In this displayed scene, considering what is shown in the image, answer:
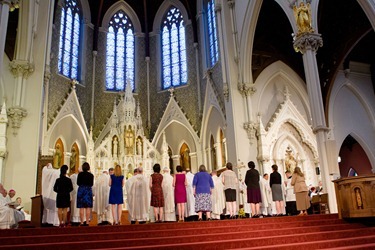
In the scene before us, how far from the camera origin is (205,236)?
667cm

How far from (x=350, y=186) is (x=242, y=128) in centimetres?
846

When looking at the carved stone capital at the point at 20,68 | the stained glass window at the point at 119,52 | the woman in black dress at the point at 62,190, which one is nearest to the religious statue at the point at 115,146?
the stained glass window at the point at 119,52

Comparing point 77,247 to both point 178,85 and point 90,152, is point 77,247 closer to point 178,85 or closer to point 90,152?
point 90,152

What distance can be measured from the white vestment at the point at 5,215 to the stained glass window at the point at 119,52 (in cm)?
1466

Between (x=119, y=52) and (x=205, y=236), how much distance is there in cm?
1993

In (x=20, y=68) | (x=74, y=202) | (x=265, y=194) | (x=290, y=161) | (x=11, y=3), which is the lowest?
(x=74, y=202)

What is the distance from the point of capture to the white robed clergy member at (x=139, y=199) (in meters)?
10.1

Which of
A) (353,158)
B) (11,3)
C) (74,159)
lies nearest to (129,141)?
(74,159)

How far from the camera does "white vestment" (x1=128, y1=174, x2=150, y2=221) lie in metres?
10.1

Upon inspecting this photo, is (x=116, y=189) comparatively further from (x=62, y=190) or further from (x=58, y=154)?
(x=58, y=154)

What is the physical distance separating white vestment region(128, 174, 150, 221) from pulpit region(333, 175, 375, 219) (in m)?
4.89

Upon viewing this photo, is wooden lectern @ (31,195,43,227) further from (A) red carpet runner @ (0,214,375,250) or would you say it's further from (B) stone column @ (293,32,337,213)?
(B) stone column @ (293,32,337,213)

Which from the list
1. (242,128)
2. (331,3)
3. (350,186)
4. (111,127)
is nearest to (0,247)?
(350,186)

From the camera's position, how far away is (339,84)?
20.2 meters
